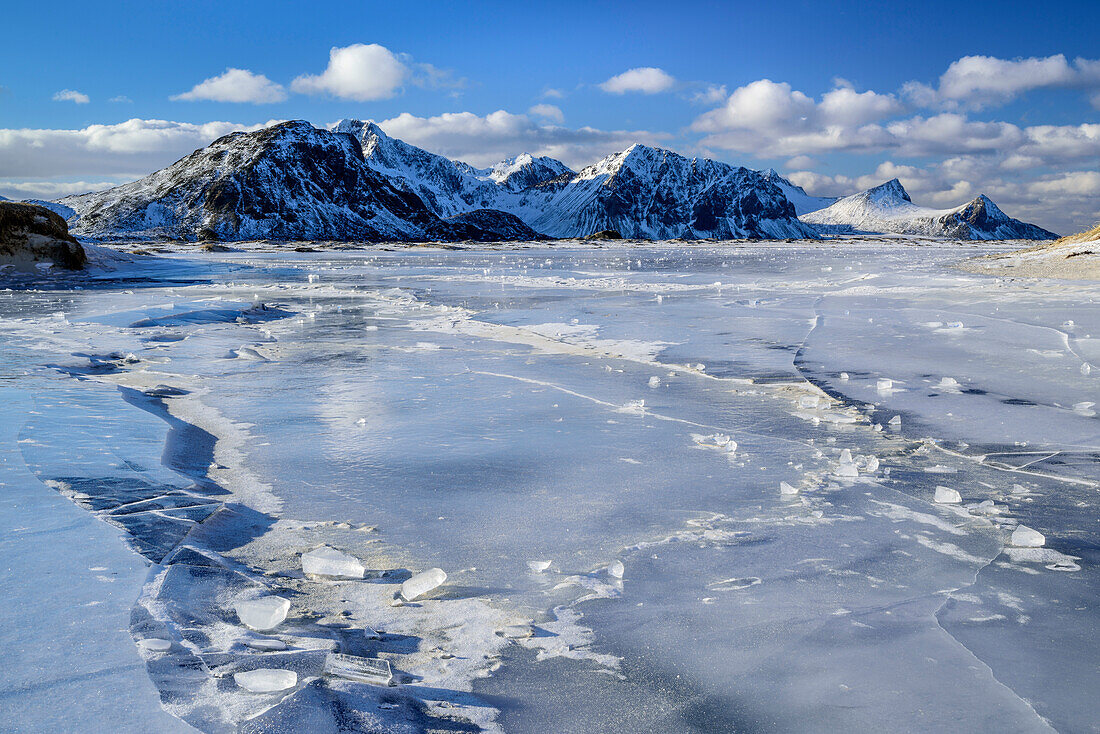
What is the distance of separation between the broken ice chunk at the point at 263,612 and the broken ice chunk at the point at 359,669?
416 millimetres

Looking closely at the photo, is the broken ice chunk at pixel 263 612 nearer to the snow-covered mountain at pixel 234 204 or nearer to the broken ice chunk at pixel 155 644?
the broken ice chunk at pixel 155 644

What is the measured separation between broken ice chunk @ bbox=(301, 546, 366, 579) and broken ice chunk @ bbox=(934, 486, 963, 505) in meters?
3.74

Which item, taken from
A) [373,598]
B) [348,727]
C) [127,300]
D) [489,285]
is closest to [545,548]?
[373,598]

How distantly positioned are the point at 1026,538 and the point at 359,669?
368 cm

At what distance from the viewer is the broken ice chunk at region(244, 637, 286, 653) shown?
300 cm

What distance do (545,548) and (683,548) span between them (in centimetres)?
80

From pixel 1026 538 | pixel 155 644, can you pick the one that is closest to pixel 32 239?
pixel 155 644

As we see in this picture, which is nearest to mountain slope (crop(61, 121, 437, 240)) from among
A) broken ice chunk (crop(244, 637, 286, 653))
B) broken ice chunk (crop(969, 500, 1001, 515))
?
broken ice chunk (crop(244, 637, 286, 653))

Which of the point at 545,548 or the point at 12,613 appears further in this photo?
the point at 545,548

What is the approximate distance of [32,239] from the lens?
94.9 ft

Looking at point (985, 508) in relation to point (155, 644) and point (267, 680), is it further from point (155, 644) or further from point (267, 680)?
point (155, 644)

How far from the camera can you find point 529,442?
640 cm

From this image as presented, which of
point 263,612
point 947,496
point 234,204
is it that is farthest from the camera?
point 234,204

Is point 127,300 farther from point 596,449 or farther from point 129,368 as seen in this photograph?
point 596,449
